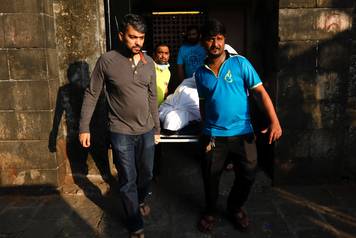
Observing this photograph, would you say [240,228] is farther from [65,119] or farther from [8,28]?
[8,28]

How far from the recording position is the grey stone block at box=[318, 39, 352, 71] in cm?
424

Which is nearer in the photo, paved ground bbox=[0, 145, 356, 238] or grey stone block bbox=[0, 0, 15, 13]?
paved ground bbox=[0, 145, 356, 238]

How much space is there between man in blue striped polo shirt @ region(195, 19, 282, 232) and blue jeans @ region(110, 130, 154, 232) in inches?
23.6

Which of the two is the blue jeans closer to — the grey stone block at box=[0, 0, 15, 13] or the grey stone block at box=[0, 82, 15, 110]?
the grey stone block at box=[0, 82, 15, 110]

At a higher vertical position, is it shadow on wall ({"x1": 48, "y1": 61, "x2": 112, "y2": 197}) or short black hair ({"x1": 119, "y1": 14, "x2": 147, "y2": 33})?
short black hair ({"x1": 119, "y1": 14, "x2": 147, "y2": 33})

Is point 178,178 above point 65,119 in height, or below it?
below

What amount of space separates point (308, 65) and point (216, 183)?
1.92 meters

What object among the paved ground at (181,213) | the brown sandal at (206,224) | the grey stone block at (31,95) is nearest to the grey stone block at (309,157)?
the paved ground at (181,213)

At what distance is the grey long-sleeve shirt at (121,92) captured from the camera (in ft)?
10.6

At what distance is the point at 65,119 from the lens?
4562mm

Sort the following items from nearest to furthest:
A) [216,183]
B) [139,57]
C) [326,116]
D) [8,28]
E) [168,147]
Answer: [139,57], [216,183], [8,28], [326,116], [168,147]

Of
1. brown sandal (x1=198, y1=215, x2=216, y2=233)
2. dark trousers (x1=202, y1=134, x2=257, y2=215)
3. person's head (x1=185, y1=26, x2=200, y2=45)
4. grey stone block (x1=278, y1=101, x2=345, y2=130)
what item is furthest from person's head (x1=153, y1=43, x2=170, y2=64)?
brown sandal (x1=198, y1=215, x2=216, y2=233)

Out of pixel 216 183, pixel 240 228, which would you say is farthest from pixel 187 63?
pixel 240 228

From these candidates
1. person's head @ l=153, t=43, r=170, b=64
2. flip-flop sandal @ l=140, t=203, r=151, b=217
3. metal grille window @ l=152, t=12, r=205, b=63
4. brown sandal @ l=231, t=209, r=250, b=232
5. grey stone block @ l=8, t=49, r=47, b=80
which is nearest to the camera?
→ brown sandal @ l=231, t=209, r=250, b=232
